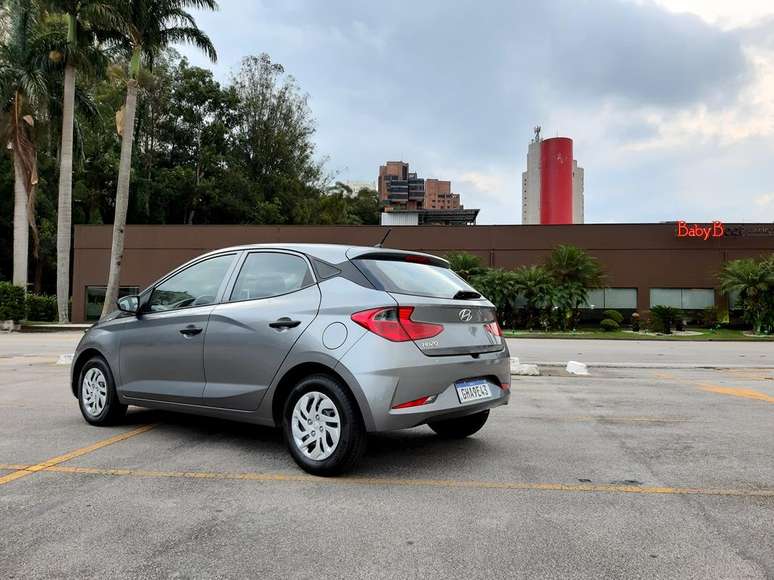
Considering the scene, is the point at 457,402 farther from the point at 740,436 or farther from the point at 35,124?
the point at 35,124

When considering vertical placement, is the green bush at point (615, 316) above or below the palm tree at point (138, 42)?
below

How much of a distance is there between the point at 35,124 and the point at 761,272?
38.2 m

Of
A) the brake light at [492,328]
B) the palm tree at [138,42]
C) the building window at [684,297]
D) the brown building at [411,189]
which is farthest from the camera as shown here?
the brown building at [411,189]

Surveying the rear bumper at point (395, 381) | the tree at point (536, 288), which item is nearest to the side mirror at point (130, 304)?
the rear bumper at point (395, 381)

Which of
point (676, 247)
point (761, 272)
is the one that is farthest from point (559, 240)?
point (761, 272)

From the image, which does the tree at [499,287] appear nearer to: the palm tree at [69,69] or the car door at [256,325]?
the palm tree at [69,69]

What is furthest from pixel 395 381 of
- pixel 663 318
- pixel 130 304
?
pixel 663 318

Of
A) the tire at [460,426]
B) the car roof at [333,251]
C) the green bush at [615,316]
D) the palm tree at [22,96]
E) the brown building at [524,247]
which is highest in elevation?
the palm tree at [22,96]

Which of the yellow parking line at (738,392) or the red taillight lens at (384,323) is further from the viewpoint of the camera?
the yellow parking line at (738,392)

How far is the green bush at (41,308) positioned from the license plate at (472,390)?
32.8 metres

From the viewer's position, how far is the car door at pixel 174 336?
5.32m

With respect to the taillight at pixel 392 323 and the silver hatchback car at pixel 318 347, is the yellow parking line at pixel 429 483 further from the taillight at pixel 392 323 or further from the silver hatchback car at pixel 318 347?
the taillight at pixel 392 323

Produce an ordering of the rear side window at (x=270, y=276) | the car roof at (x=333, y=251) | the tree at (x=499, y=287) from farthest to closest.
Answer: the tree at (x=499, y=287) < the rear side window at (x=270, y=276) < the car roof at (x=333, y=251)

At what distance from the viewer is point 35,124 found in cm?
3262
